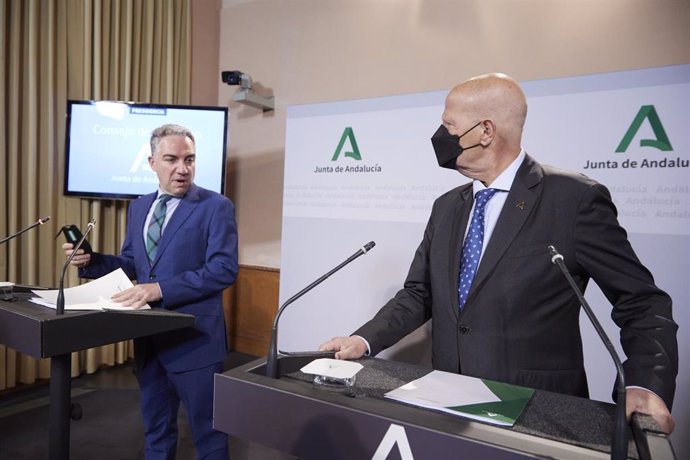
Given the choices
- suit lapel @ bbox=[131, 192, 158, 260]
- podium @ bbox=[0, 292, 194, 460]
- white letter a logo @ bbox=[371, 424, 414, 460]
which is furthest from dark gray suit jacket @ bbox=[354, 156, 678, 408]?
suit lapel @ bbox=[131, 192, 158, 260]

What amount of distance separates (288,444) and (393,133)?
1.85 m

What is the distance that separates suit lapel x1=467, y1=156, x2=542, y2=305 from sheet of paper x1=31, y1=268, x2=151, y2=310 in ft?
3.81

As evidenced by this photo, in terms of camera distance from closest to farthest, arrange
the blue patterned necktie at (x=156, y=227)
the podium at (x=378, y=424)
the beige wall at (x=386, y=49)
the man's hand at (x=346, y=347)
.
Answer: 1. the podium at (x=378, y=424)
2. the man's hand at (x=346, y=347)
3. the blue patterned necktie at (x=156, y=227)
4. the beige wall at (x=386, y=49)

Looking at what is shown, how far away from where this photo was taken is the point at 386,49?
11.8 ft

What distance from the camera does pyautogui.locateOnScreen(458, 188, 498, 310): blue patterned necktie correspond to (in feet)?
4.20

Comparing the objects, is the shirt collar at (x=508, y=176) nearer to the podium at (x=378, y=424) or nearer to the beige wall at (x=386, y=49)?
the podium at (x=378, y=424)

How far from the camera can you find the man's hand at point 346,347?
1.11 m

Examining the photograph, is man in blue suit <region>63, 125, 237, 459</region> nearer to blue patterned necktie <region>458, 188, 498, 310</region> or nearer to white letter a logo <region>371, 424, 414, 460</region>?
blue patterned necktie <region>458, 188, 498, 310</region>

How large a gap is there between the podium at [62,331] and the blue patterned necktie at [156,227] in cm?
47

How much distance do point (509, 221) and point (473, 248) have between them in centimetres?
13

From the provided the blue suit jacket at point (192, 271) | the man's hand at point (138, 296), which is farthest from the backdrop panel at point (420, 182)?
the man's hand at point (138, 296)

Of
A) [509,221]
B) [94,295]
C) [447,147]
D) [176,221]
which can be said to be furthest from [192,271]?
[509,221]

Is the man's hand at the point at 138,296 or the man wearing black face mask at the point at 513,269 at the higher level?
the man wearing black face mask at the point at 513,269

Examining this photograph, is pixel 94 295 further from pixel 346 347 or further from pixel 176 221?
pixel 346 347
